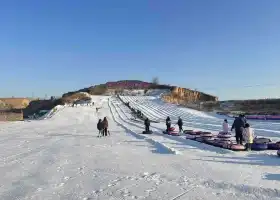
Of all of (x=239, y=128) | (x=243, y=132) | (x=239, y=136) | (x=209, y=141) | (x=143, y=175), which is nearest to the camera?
(x=143, y=175)

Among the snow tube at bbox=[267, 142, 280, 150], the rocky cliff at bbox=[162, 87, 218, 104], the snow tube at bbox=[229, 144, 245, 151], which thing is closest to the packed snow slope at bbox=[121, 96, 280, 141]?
the snow tube at bbox=[267, 142, 280, 150]

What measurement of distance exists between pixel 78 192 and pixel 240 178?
368 centimetres

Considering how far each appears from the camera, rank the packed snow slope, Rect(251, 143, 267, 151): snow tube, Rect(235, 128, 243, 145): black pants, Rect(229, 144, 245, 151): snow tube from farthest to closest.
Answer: the packed snow slope, Rect(235, 128, 243, 145): black pants, Rect(251, 143, 267, 151): snow tube, Rect(229, 144, 245, 151): snow tube

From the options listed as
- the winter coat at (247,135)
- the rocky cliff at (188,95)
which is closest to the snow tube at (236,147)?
the winter coat at (247,135)

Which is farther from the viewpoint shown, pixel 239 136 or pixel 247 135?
pixel 239 136

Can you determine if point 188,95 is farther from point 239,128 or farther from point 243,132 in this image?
point 243,132

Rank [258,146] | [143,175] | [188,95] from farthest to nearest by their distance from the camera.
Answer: [188,95] < [258,146] < [143,175]

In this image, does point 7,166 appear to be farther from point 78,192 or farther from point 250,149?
point 250,149

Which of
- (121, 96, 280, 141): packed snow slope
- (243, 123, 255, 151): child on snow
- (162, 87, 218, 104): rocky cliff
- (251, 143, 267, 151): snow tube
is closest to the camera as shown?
(251, 143, 267, 151): snow tube

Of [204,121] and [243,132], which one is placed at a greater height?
[243,132]

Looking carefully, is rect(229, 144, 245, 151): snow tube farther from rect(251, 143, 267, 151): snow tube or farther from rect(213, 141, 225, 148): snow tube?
rect(213, 141, 225, 148): snow tube

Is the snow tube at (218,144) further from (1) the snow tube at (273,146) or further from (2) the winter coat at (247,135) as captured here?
(1) the snow tube at (273,146)

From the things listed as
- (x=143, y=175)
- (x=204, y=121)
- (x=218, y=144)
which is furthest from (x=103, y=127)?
(x=204, y=121)

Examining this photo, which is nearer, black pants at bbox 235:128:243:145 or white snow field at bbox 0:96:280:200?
white snow field at bbox 0:96:280:200
